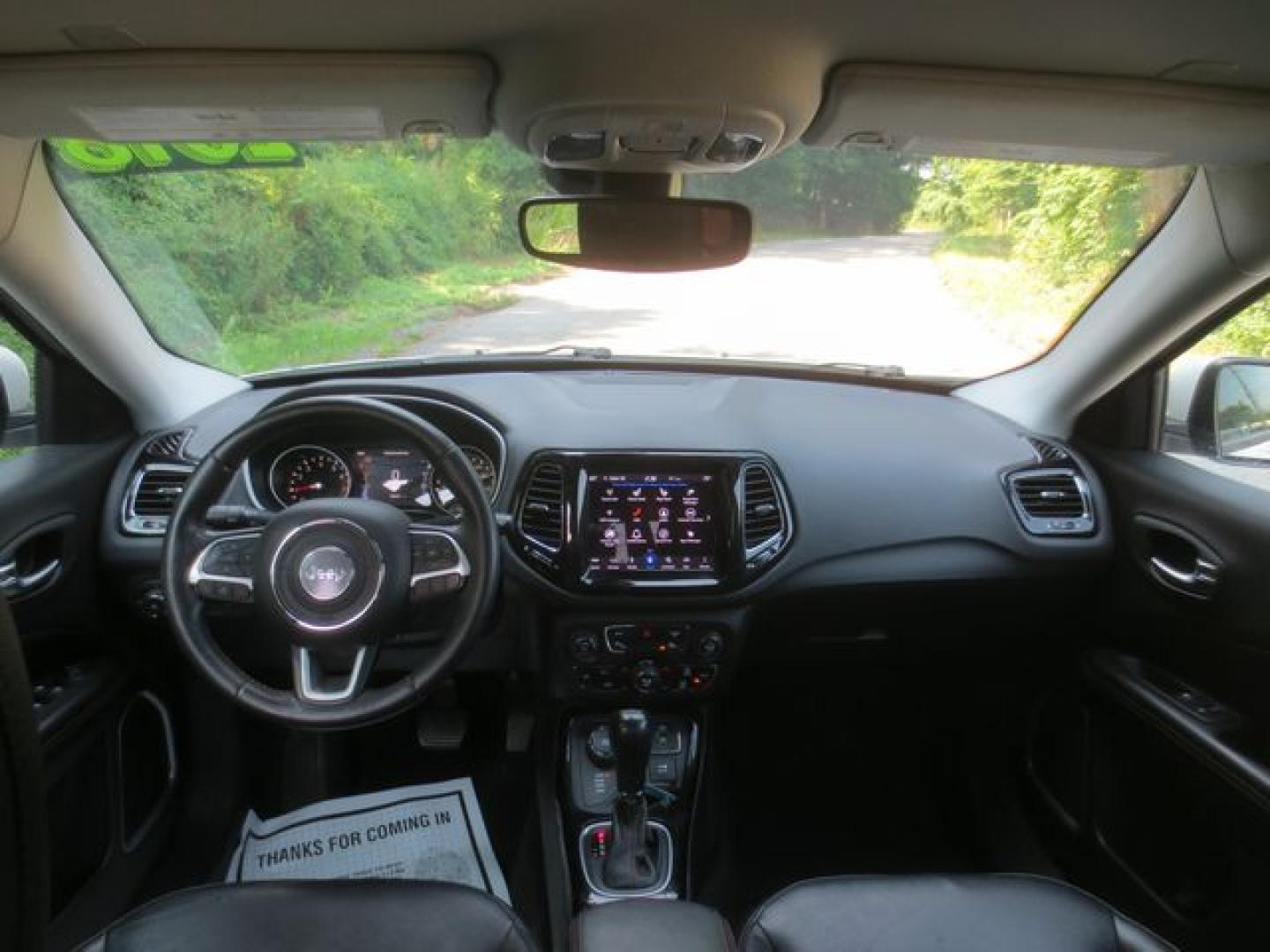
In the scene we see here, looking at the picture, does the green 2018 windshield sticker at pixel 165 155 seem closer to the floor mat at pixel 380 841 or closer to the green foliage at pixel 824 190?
the green foliage at pixel 824 190

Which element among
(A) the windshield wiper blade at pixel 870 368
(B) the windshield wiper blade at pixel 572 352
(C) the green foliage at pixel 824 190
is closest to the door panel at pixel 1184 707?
(A) the windshield wiper blade at pixel 870 368

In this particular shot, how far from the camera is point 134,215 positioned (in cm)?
279

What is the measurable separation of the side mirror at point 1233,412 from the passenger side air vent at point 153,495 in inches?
113

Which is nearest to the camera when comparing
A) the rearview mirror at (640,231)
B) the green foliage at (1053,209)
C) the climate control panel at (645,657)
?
the rearview mirror at (640,231)

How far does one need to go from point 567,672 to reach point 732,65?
175 cm

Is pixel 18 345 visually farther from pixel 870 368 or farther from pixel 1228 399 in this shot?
pixel 1228 399

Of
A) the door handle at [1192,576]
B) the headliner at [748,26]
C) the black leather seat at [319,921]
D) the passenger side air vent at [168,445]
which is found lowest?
the black leather seat at [319,921]

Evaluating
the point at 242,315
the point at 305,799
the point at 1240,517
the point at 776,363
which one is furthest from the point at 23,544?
the point at 1240,517

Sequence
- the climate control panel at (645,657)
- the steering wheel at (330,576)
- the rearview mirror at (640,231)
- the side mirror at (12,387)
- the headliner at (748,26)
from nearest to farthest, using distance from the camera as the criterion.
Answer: the headliner at (748,26)
the steering wheel at (330,576)
the rearview mirror at (640,231)
the side mirror at (12,387)
the climate control panel at (645,657)

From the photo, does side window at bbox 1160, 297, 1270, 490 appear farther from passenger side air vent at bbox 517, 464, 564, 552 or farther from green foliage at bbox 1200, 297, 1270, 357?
passenger side air vent at bbox 517, 464, 564, 552

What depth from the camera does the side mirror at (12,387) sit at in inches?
102

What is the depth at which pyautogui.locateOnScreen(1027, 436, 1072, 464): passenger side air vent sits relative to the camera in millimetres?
2979

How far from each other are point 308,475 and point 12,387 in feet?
2.57

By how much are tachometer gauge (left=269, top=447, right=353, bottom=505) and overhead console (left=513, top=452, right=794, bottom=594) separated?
496 millimetres
